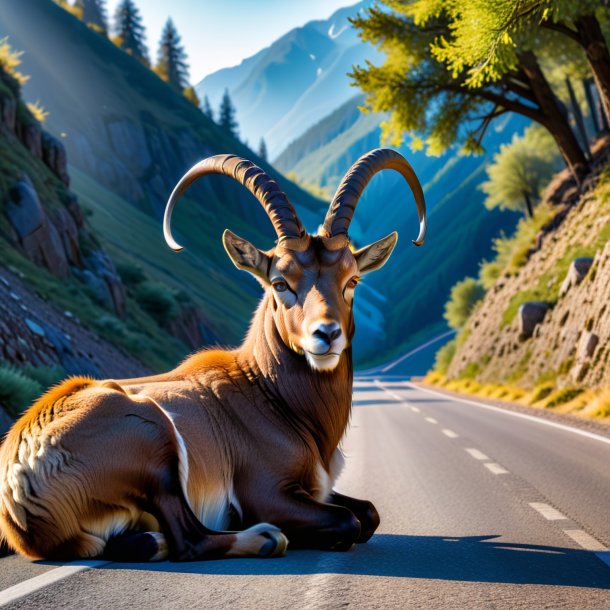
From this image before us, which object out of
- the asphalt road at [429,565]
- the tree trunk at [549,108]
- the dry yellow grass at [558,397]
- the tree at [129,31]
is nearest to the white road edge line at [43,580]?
the asphalt road at [429,565]

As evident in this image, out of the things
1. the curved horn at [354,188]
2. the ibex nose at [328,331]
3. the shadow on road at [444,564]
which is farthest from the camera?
the curved horn at [354,188]

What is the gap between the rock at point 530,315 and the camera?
25.2m

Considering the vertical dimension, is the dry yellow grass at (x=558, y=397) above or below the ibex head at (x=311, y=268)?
below

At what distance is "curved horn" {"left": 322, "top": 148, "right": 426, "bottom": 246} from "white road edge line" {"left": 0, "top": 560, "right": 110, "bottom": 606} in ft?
9.11

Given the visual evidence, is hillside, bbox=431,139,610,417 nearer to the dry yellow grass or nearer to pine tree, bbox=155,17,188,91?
the dry yellow grass

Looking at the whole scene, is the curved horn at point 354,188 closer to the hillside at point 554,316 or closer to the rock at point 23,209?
the hillside at point 554,316

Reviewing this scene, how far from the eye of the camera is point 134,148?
283ft

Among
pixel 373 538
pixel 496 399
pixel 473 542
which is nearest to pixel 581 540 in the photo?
pixel 473 542

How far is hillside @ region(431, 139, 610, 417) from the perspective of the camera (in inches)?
725

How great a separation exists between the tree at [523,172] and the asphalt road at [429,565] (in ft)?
143

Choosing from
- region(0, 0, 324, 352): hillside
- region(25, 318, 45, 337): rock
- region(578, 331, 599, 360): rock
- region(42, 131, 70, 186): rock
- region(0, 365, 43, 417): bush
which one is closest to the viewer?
region(0, 365, 43, 417): bush

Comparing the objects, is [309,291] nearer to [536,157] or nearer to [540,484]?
[540,484]

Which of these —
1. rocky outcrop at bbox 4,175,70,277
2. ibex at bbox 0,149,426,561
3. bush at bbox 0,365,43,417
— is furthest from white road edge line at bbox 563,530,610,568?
rocky outcrop at bbox 4,175,70,277

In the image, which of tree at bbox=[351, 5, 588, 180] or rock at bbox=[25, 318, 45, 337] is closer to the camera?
rock at bbox=[25, 318, 45, 337]
